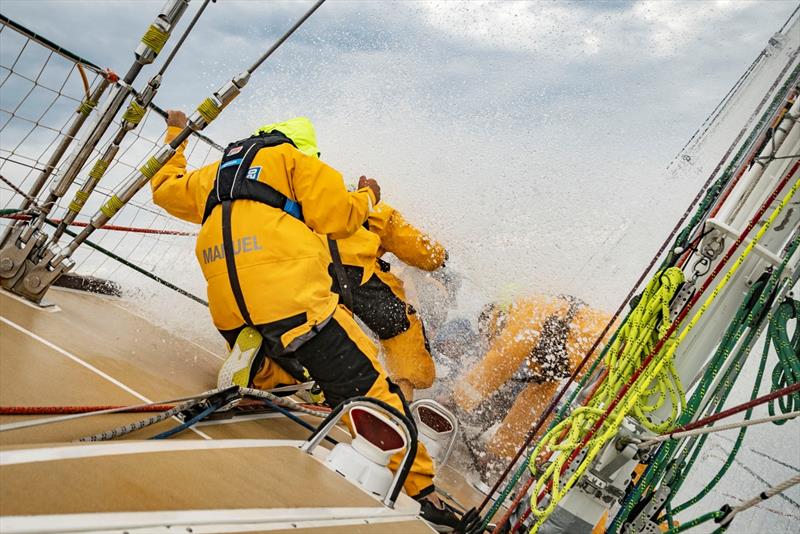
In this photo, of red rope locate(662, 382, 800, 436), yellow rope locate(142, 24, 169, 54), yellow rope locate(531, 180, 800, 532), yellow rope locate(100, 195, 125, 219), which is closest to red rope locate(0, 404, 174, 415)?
yellow rope locate(100, 195, 125, 219)

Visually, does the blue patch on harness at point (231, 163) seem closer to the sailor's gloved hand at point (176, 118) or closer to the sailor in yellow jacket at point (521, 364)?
the sailor's gloved hand at point (176, 118)

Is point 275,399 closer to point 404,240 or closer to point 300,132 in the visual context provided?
point 300,132

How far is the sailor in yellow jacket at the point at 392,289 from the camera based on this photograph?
4309 millimetres

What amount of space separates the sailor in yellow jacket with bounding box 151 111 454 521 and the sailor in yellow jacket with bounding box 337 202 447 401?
1052 millimetres

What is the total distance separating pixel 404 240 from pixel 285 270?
1.95 m

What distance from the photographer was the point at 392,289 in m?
4.57

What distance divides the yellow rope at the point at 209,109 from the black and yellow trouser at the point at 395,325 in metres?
1.54

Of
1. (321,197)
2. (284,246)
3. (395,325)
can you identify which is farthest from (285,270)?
(395,325)

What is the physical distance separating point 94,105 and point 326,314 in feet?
5.99

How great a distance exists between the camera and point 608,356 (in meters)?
2.64

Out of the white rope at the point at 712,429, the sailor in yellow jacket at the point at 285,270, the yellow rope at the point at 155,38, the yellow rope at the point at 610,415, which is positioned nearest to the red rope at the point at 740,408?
the white rope at the point at 712,429

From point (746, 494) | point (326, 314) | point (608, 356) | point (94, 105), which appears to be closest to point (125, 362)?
point (326, 314)

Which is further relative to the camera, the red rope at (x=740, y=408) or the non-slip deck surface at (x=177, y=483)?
the red rope at (x=740, y=408)

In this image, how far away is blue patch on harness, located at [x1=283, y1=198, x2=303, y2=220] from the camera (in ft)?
10.1
